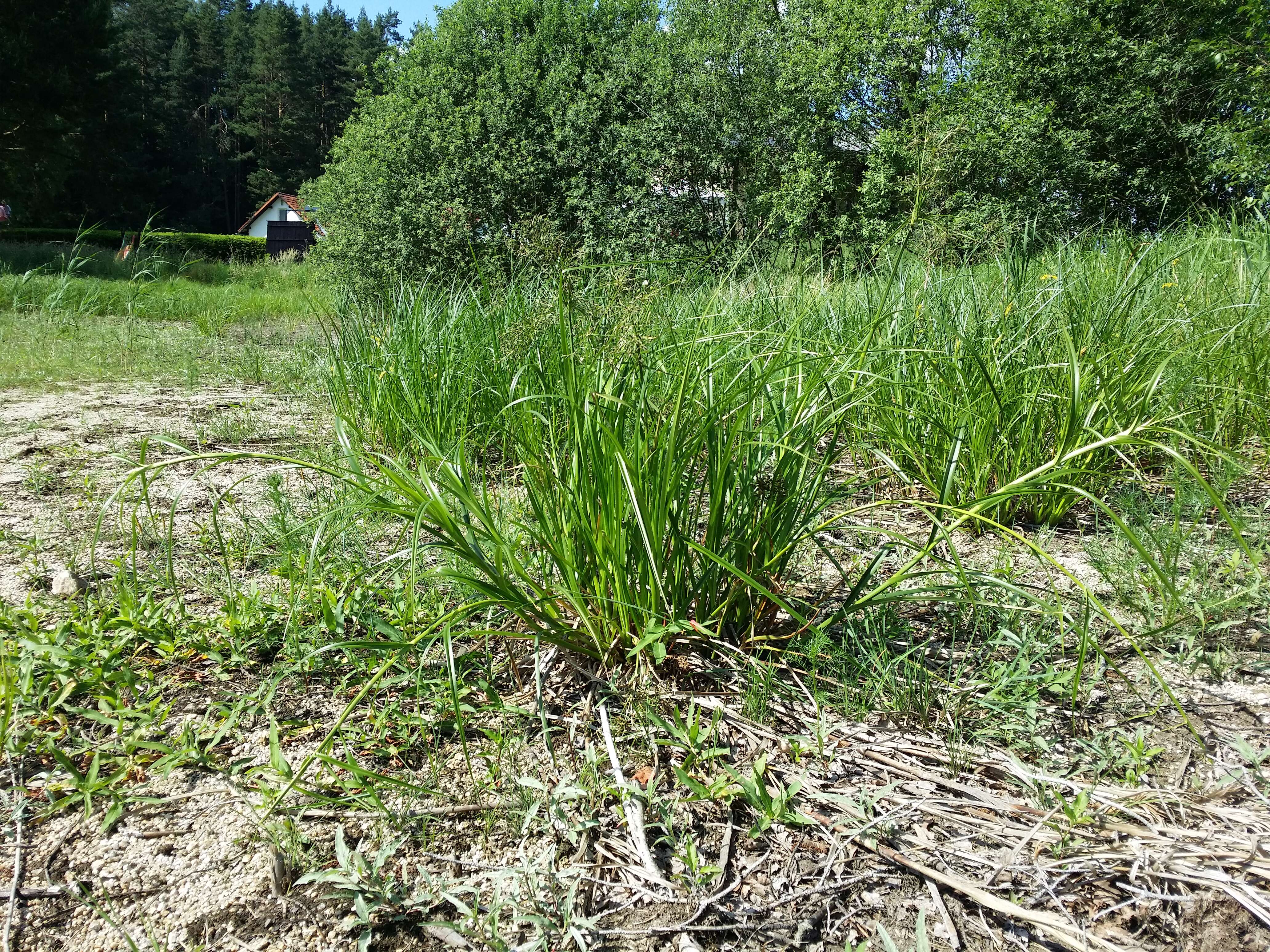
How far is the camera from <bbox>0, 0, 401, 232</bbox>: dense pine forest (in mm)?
20438

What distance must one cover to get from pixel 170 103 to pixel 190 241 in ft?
126

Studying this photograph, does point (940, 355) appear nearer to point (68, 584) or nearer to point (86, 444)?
point (68, 584)

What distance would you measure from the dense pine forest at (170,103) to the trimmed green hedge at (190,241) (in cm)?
75

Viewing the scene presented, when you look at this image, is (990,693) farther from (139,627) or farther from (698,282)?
(698,282)

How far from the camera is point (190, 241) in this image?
27.2m

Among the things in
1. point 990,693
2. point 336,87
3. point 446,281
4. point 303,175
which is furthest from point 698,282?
point 336,87

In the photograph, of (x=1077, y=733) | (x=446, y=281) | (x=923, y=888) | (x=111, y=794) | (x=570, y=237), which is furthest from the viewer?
(x=446, y=281)

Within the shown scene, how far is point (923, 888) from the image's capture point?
1.03 meters

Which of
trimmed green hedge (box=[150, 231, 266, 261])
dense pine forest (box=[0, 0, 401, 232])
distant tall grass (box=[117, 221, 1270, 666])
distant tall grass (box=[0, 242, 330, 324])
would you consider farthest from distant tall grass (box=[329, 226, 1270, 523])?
dense pine forest (box=[0, 0, 401, 232])

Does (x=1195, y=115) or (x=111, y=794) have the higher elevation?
(x=1195, y=115)

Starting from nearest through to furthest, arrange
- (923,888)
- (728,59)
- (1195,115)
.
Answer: (923,888) < (728,59) < (1195,115)

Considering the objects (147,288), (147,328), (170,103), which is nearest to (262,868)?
(147,328)

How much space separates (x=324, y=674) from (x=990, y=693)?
1336 mm

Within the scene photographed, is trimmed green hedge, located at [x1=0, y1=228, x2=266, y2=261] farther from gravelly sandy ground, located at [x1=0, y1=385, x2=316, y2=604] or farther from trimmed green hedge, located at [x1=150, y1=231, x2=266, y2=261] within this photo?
gravelly sandy ground, located at [x1=0, y1=385, x2=316, y2=604]
